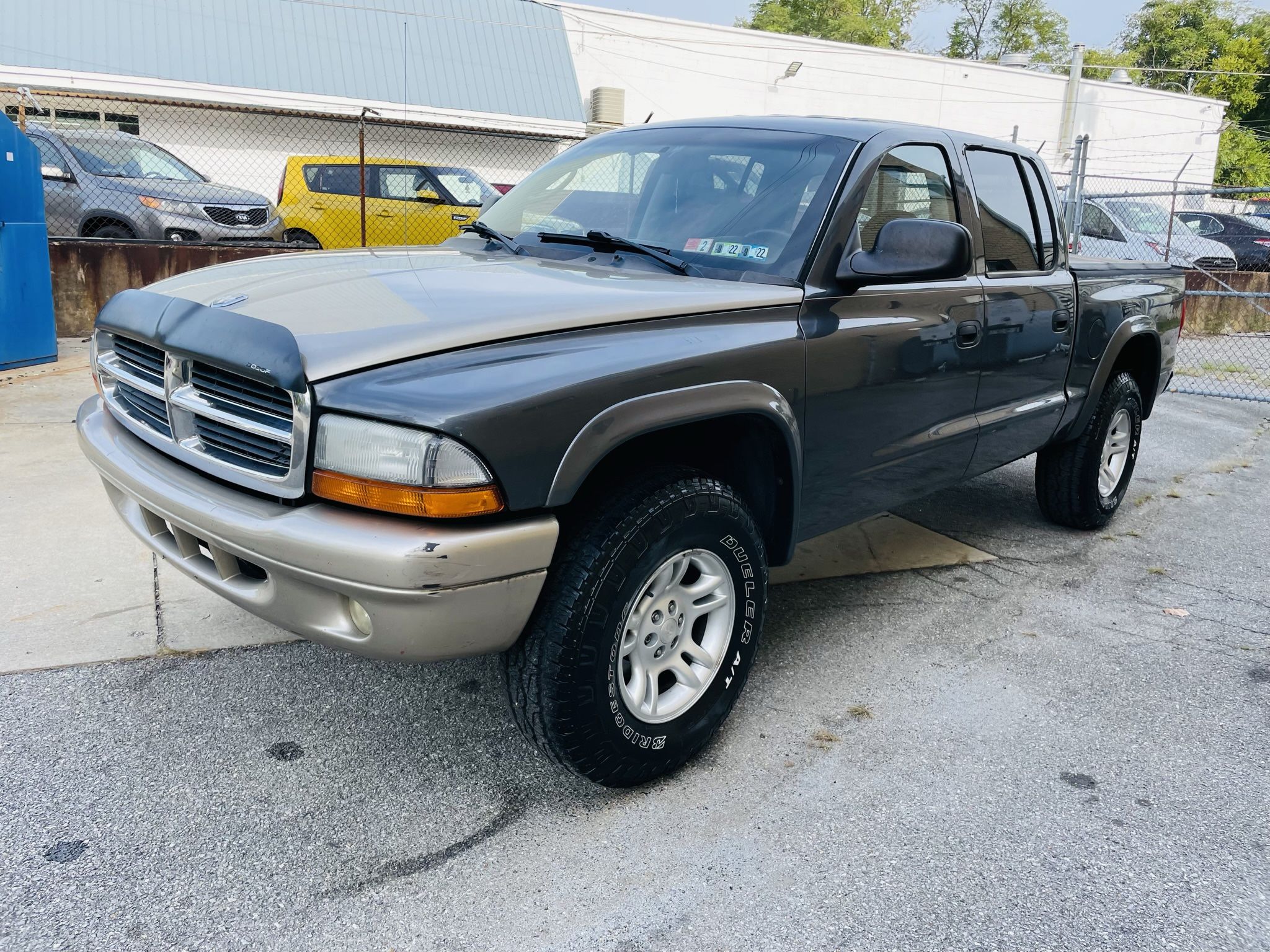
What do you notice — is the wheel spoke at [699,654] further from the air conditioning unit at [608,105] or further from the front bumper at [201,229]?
the air conditioning unit at [608,105]

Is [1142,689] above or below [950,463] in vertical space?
below

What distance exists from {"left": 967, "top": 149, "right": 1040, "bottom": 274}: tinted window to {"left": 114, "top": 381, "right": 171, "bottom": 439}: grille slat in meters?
2.88

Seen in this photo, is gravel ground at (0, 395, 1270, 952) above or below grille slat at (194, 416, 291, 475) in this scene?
below

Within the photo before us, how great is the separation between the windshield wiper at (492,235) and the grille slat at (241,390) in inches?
47.3

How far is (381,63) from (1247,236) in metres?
16.8

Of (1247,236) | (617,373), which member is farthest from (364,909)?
(1247,236)

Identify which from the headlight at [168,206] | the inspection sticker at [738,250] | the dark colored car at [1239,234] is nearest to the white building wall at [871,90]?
the dark colored car at [1239,234]

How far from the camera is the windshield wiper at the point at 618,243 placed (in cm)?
302

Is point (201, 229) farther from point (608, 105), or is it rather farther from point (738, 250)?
point (608, 105)

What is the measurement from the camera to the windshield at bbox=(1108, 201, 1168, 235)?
49.2 feet

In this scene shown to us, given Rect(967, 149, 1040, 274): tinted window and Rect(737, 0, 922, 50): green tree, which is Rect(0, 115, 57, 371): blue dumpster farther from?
Rect(737, 0, 922, 50): green tree

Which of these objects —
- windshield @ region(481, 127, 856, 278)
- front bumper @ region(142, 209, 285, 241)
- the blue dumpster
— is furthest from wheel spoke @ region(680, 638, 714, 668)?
front bumper @ region(142, 209, 285, 241)

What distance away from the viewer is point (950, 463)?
3654 millimetres

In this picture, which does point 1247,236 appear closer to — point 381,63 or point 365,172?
point 365,172
